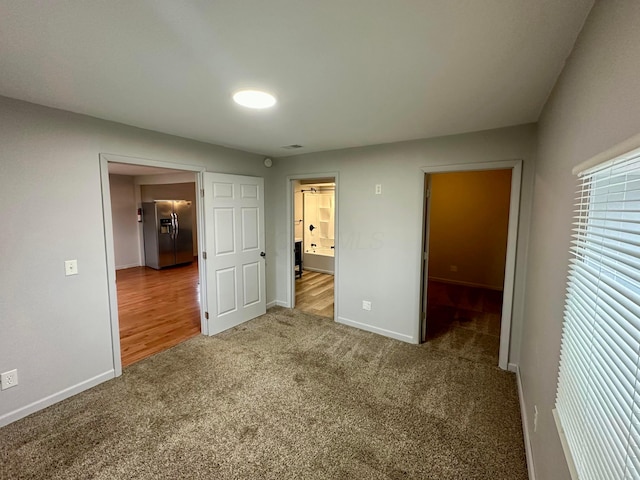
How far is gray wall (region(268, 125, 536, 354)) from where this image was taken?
109 inches

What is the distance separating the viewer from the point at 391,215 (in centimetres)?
343

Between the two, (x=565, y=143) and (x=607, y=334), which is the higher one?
(x=565, y=143)

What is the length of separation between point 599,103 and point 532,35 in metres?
0.51

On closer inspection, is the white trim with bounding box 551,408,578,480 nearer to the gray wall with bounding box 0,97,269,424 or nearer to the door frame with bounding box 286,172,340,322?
the door frame with bounding box 286,172,340,322

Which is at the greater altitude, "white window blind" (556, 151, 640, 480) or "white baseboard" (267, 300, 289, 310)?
"white window blind" (556, 151, 640, 480)

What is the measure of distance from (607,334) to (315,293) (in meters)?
4.65

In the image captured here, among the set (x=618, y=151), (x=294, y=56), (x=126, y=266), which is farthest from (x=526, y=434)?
(x=126, y=266)

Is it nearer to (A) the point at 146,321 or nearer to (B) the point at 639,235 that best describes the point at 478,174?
(B) the point at 639,235

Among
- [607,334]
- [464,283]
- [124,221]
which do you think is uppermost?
[124,221]

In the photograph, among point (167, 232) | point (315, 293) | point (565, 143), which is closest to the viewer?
point (565, 143)

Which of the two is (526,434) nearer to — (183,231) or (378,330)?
(378,330)

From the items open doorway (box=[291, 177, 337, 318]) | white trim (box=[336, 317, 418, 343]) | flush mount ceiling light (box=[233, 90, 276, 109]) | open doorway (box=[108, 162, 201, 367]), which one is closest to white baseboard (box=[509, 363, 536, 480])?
white trim (box=[336, 317, 418, 343])

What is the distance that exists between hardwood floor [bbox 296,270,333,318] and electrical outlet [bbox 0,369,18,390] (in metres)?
3.05

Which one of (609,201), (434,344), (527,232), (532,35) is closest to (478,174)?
(527,232)
